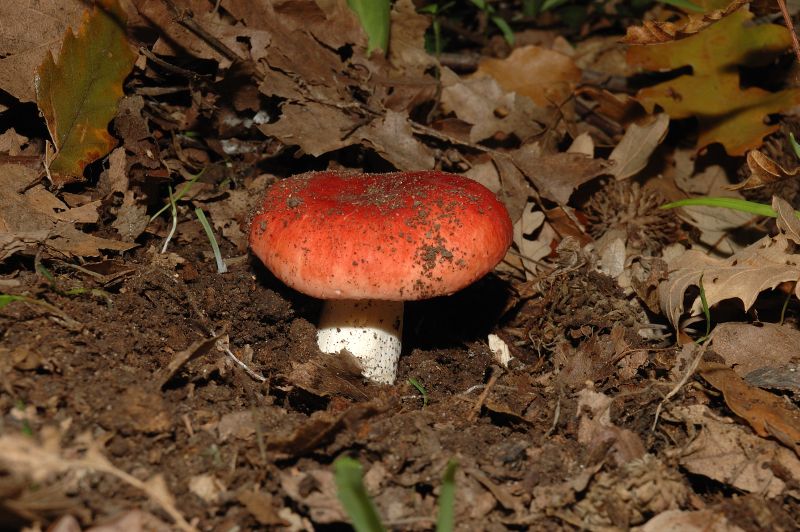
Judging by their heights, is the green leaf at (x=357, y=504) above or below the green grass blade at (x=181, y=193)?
above

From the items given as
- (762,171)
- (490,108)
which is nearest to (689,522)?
(762,171)

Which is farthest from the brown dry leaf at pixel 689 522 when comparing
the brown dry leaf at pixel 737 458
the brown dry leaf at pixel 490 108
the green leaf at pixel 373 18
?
the green leaf at pixel 373 18

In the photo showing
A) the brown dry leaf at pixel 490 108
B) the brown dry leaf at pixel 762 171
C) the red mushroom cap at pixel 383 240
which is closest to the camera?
the red mushroom cap at pixel 383 240

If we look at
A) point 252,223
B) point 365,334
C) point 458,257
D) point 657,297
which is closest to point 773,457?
point 657,297

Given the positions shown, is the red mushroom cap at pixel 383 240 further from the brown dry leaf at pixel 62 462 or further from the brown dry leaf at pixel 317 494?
the brown dry leaf at pixel 62 462

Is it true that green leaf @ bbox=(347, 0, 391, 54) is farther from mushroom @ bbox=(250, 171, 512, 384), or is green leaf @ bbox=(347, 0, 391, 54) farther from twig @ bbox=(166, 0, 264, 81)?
mushroom @ bbox=(250, 171, 512, 384)

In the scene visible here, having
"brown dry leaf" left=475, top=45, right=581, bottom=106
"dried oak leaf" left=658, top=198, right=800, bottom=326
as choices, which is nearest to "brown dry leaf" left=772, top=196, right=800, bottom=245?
"dried oak leaf" left=658, top=198, right=800, bottom=326
